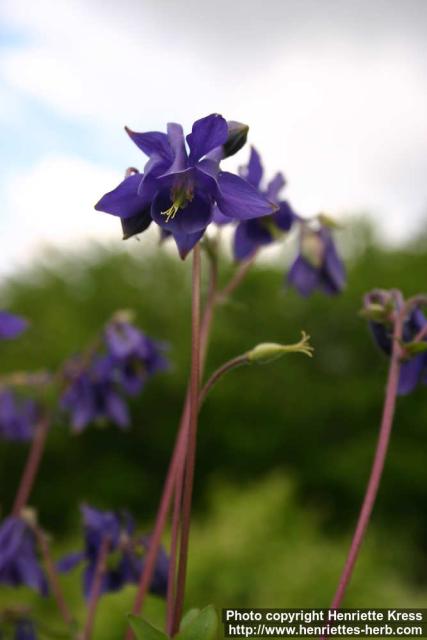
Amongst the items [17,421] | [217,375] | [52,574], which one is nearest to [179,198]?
[217,375]

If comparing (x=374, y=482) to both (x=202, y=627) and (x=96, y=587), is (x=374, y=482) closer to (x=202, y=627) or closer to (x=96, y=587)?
(x=202, y=627)

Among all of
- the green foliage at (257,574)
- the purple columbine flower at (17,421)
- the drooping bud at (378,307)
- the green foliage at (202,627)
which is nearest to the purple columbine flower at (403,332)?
the drooping bud at (378,307)

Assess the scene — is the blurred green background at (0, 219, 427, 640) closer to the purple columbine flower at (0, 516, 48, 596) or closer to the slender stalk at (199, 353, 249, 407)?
the purple columbine flower at (0, 516, 48, 596)

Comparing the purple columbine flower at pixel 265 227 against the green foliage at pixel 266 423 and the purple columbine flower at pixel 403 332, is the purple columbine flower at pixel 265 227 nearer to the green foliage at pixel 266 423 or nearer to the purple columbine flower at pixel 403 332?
the purple columbine flower at pixel 403 332

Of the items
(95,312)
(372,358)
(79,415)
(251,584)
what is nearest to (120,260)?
(95,312)

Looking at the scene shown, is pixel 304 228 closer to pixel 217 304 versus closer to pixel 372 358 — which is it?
pixel 217 304

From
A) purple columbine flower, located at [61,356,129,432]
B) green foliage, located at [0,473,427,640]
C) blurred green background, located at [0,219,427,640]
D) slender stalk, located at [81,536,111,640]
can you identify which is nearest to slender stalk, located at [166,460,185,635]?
slender stalk, located at [81,536,111,640]
